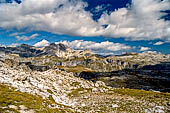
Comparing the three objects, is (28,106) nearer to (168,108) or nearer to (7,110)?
(7,110)

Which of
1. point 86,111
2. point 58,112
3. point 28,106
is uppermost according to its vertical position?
point 28,106

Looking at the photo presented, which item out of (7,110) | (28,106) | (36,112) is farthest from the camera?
(28,106)

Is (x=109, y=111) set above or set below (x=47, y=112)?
below

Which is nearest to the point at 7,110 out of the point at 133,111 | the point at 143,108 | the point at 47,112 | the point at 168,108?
the point at 47,112

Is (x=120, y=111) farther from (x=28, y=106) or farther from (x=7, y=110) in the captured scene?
(x=7, y=110)

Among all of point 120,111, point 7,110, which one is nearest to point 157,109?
point 120,111

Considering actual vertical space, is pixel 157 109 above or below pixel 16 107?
below

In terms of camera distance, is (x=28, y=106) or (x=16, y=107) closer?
(x=16, y=107)

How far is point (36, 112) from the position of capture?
2397 cm

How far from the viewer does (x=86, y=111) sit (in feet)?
120

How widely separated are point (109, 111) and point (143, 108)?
901 centimetres

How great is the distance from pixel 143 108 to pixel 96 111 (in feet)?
40.3

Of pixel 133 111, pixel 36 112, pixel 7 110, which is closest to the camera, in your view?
pixel 7 110

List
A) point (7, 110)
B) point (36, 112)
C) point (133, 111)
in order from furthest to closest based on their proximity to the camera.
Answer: point (133, 111), point (36, 112), point (7, 110)
